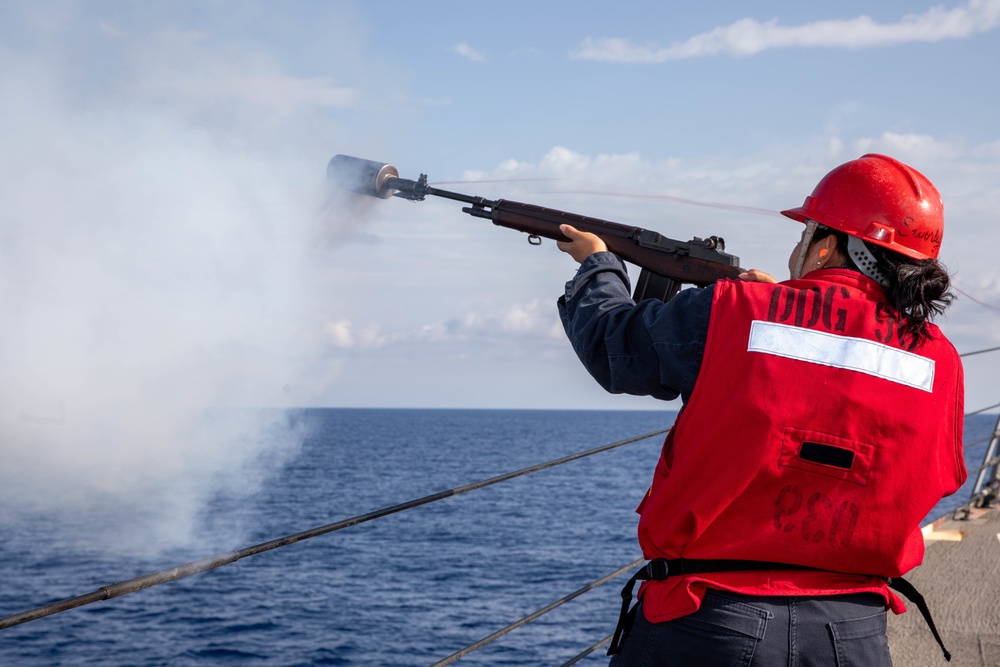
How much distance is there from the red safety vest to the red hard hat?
24 centimetres

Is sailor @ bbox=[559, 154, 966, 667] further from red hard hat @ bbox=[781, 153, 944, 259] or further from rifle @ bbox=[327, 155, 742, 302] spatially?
rifle @ bbox=[327, 155, 742, 302]

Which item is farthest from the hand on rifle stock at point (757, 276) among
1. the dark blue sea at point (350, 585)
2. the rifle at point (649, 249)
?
the dark blue sea at point (350, 585)

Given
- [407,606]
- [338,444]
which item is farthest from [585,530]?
[338,444]

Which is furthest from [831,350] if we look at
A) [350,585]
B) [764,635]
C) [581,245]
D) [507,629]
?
[350,585]

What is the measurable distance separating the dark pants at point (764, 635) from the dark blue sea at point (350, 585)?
15434 millimetres

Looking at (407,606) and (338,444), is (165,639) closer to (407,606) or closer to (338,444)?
(407,606)

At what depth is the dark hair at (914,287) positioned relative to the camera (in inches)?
79.7

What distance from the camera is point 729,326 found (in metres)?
1.95

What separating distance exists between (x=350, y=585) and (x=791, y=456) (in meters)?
40.7

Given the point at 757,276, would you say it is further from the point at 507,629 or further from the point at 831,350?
the point at 507,629

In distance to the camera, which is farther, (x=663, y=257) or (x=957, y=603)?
(x=957, y=603)

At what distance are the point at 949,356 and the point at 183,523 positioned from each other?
63.2m

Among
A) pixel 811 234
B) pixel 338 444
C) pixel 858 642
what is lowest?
pixel 338 444

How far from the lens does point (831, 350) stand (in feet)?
6.32
